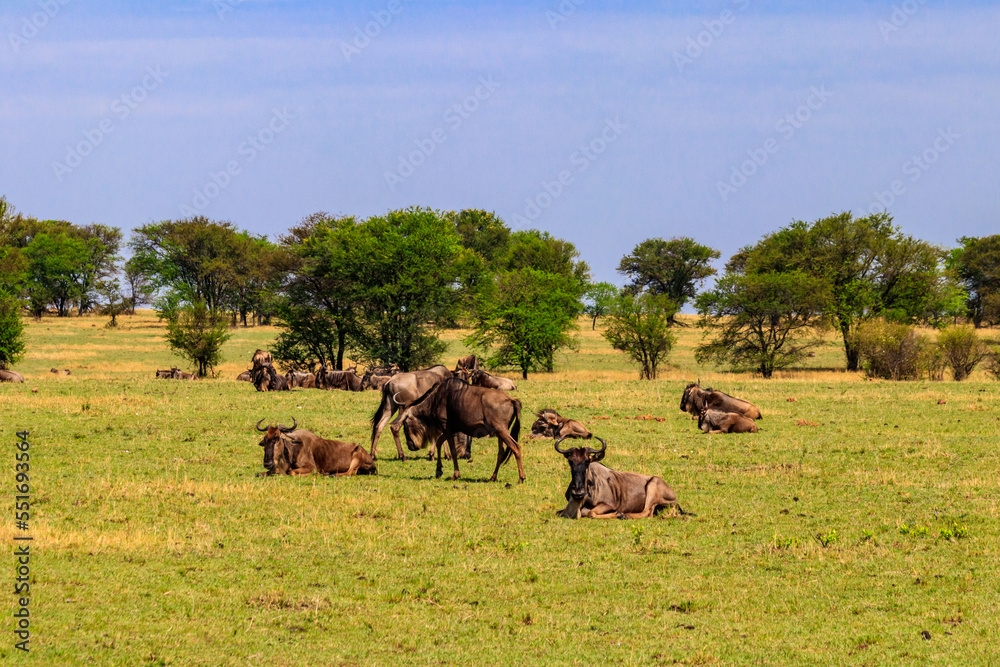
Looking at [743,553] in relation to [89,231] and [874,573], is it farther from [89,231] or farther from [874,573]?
[89,231]

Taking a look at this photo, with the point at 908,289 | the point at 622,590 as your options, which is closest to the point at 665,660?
the point at 622,590

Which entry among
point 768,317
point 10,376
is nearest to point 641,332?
point 768,317

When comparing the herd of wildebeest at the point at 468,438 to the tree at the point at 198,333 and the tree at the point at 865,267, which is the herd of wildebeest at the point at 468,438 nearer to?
the tree at the point at 198,333

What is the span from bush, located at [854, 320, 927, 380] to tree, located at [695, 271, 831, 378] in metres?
6.43

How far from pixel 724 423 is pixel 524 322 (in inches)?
1052

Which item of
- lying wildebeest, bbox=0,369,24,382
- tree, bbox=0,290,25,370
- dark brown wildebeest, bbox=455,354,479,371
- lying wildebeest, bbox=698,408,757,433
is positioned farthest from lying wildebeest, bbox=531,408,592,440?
tree, bbox=0,290,25,370

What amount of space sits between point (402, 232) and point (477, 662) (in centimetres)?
3896

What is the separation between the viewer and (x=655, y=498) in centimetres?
1405

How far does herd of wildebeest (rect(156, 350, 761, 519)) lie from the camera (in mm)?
13930

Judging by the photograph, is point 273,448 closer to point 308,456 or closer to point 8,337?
point 308,456

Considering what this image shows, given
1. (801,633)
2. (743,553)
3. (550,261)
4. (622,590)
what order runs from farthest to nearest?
(550,261) → (743,553) → (622,590) → (801,633)

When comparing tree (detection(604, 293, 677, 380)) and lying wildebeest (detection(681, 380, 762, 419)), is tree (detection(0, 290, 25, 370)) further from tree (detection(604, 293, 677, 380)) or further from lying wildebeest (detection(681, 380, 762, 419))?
lying wildebeest (detection(681, 380, 762, 419))

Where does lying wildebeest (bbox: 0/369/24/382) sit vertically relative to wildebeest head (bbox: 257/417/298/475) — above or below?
above

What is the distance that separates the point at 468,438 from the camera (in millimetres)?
19219
